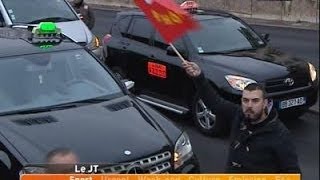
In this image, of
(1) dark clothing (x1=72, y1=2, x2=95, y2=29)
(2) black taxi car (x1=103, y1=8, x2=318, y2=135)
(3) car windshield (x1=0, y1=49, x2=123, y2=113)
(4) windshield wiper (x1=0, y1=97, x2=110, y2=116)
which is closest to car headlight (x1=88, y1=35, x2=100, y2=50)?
(2) black taxi car (x1=103, y1=8, x2=318, y2=135)

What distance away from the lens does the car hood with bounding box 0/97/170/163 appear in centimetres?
503

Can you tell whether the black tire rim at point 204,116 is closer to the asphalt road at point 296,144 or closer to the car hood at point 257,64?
the asphalt road at point 296,144

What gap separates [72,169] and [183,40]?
543 cm

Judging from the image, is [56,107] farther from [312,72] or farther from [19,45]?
[312,72]

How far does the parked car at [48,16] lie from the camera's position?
36.1 feet

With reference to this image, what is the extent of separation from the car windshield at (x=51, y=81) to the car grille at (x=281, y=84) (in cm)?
262

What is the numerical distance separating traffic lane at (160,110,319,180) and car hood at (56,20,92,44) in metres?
2.07

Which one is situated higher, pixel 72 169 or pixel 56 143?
pixel 72 169

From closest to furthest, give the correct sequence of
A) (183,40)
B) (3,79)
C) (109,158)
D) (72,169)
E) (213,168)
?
(72,169), (109,158), (3,79), (213,168), (183,40)

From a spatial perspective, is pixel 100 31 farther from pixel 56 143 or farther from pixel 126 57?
pixel 56 143

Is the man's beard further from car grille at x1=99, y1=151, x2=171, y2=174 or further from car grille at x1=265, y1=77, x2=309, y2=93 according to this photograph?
car grille at x1=265, y1=77, x2=309, y2=93

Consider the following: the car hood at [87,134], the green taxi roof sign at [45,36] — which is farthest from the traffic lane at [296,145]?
the green taxi roof sign at [45,36]

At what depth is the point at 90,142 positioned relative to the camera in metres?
5.15

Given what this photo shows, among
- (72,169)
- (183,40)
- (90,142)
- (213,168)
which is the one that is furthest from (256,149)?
(183,40)
